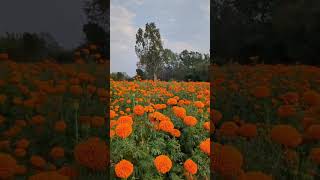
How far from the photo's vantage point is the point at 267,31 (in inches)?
475

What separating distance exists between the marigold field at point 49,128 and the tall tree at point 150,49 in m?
14.2

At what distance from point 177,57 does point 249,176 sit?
20.5 meters

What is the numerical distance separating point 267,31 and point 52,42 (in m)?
6.37

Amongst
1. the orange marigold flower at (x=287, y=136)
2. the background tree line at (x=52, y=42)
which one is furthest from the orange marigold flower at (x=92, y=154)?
the background tree line at (x=52, y=42)

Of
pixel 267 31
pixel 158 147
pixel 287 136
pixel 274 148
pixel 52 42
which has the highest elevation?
pixel 267 31

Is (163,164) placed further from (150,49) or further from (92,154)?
(150,49)

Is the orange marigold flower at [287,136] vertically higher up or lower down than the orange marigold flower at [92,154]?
higher up

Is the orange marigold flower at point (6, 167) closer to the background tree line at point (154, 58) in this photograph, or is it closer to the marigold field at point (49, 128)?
the marigold field at point (49, 128)

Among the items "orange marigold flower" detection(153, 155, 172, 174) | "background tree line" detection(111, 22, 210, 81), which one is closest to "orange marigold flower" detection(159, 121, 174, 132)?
→ "orange marigold flower" detection(153, 155, 172, 174)

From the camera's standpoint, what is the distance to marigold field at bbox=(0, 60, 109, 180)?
5.30ft

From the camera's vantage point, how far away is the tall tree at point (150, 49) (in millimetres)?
18531

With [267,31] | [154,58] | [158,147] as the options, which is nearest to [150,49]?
[154,58]

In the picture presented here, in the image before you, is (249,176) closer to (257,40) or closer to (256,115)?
(256,115)

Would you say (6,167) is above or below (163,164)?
above
